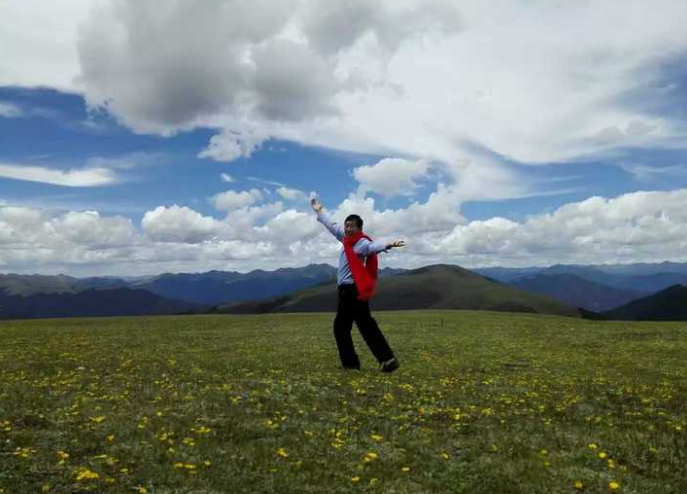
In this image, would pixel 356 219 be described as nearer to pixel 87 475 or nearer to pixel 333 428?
pixel 333 428

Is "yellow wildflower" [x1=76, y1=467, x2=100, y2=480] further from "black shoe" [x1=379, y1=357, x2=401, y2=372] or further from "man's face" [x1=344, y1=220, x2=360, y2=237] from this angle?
"black shoe" [x1=379, y1=357, x2=401, y2=372]

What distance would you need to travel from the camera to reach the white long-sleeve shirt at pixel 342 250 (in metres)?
17.7

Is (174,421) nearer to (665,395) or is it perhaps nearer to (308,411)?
(308,411)

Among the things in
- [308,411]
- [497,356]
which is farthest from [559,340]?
[308,411]

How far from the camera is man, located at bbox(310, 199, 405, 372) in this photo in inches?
698

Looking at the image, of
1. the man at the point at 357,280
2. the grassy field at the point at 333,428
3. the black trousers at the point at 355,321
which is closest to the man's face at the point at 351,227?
the man at the point at 357,280

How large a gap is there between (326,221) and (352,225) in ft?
3.37

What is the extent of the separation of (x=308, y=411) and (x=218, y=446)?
10.7 ft

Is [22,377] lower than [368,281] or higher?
lower

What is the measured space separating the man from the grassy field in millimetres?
1243

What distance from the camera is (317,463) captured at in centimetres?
937

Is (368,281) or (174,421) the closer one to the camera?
(174,421)

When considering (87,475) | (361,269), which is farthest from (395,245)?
(87,475)

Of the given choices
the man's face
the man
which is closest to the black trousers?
the man
